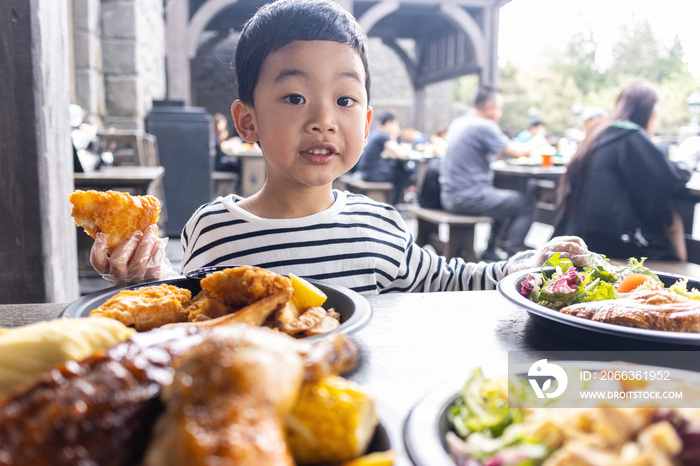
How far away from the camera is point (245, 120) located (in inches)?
63.6

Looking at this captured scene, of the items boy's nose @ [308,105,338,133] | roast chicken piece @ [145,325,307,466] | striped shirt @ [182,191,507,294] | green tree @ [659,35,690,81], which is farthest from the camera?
green tree @ [659,35,690,81]

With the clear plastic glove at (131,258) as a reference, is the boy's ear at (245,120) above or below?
above

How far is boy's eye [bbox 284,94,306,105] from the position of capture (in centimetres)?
138

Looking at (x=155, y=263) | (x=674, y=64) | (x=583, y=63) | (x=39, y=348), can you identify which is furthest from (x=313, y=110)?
(x=583, y=63)

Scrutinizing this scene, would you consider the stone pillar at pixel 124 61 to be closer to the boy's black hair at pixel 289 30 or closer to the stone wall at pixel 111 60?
the stone wall at pixel 111 60

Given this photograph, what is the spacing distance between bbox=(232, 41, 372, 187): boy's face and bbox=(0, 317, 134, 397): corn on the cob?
3.16ft

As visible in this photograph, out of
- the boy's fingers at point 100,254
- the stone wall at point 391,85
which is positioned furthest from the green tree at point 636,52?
the boy's fingers at point 100,254

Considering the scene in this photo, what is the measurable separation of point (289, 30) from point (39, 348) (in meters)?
1.18

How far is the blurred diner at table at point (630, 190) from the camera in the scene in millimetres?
3592

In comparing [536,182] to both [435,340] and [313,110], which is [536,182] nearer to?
[313,110]

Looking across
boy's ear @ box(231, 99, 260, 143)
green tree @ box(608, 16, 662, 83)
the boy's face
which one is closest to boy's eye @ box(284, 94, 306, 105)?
the boy's face

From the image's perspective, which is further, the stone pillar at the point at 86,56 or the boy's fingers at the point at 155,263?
the stone pillar at the point at 86,56

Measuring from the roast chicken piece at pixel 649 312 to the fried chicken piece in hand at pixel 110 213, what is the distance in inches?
34.0

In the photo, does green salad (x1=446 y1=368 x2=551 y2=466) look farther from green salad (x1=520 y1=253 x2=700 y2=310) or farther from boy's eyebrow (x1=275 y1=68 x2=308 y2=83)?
boy's eyebrow (x1=275 y1=68 x2=308 y2=83)
